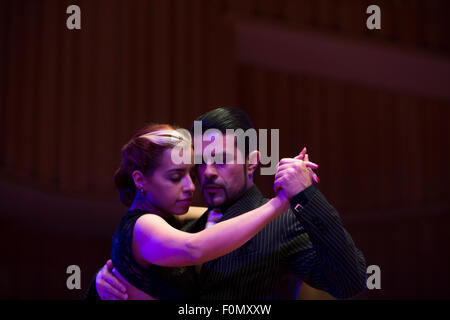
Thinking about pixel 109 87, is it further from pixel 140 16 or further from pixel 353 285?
pixel 353 285

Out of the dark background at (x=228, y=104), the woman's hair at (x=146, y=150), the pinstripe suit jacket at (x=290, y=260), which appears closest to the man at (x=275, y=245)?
the pinstripe suit jacket at (x=290, y=260)

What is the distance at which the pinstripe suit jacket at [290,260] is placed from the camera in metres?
1.49

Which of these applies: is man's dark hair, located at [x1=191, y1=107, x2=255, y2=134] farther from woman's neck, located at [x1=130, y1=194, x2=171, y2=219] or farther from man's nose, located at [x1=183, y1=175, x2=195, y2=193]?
woman's neck, located at [x1=130, y1=194, x2=171, y2=219]

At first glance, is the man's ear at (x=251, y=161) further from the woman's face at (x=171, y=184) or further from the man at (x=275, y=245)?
the woman's face at (x=171, y=184)

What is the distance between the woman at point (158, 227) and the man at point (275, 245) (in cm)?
6

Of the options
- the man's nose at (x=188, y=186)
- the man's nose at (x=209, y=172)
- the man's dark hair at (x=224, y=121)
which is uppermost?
the man's dark hair at (x=224, y=121)

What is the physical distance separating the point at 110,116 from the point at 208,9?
1252 mm

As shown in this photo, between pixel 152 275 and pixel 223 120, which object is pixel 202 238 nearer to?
pixel 152 275

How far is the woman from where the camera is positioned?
1.54 metres

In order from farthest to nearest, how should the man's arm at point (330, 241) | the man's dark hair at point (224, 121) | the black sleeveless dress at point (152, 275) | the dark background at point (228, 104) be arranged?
the dark background at point (228, 104)
the man's dark hair at point (224, 121)
the black sleeveless dress at point (152, 275)
the man's arm at point (330, 241)

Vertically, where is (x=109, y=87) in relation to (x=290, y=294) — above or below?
above

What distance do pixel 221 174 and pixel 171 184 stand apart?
0.17 metres
